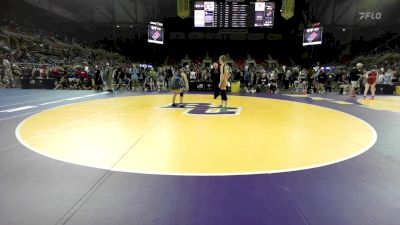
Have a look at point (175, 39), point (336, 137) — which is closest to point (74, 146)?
point (336, 137)

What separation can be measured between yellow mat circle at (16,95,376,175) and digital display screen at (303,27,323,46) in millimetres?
13633

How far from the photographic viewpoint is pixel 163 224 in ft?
7.13

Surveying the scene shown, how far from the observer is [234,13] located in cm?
2059

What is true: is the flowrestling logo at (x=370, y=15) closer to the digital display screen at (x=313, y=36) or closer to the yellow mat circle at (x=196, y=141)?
the digital display screen at (x=313, y=36)

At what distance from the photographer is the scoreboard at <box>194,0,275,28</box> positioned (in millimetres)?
20109

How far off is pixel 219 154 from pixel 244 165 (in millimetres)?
550

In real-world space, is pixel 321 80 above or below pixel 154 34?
below

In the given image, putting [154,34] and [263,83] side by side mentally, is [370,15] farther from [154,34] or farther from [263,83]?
[154,34]

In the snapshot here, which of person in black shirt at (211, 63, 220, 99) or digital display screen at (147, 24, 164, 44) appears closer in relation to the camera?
person in black shirt at (211, 63, 220, 99)

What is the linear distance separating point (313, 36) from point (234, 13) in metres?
5.75

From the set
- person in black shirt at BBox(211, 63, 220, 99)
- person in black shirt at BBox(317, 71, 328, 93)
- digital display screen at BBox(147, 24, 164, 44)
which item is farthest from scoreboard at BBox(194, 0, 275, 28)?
person in black shirt at BBox(211, 63, 220, 99)

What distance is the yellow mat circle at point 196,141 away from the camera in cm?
362

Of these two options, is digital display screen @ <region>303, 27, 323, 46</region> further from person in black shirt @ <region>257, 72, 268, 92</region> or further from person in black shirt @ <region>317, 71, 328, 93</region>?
person in black shirt @ <region>257, 72, 268, 92</region>

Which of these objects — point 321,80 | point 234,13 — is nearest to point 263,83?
point 321,80
